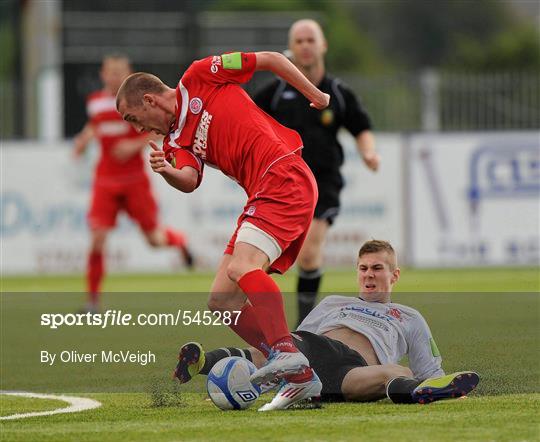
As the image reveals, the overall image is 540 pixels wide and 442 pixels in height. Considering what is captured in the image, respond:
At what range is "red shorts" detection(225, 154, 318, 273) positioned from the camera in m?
6.86

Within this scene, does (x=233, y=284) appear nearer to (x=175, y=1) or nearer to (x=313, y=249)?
(x=313, y=249)

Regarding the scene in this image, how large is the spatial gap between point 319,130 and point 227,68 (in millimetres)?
2947

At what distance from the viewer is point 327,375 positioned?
6.75 m

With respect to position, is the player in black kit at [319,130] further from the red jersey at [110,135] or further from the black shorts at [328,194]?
the red jersey at [110,135]

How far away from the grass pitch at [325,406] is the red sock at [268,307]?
1.26ft

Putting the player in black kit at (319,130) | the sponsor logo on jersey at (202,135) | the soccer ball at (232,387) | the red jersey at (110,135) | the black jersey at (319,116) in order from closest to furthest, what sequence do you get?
the soccer ball at (232,387)
the sponsor logo on jersey at (202,135)
the player in black kit at (319,130)
the black jersey at (319,116)
the red jersey at (110,135)

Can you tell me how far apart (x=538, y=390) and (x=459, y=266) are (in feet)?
38.9

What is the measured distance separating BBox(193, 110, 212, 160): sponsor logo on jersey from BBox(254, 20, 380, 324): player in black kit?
8.77 feet

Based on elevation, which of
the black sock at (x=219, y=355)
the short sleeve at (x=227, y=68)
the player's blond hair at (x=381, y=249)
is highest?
the short sleeve at (x=227, y=68)

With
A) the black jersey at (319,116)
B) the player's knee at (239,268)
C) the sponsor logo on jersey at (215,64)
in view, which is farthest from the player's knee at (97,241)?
the player's knee at (239,268)

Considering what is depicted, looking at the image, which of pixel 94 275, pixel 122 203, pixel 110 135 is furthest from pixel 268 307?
pixel 110 135

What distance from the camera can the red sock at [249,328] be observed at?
6.98m

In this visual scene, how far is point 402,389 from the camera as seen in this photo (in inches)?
257

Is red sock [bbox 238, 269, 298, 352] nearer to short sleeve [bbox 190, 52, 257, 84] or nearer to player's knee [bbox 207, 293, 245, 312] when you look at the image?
player's knee [bbox 207, 293, 245, 312]
